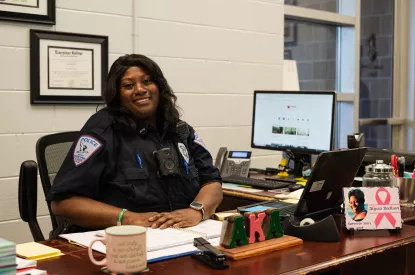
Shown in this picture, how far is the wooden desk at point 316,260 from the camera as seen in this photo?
4.55ft

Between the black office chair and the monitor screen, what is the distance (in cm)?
121

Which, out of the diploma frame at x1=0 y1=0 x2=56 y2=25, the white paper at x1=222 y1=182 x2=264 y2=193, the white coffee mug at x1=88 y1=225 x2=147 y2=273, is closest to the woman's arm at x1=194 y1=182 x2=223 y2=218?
the white paper at x1=222 y1=182 x2=264 y2=193

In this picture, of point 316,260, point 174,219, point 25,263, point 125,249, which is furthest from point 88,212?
point 316,260

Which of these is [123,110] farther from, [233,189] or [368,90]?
[368,90]

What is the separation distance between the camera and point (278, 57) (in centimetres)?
401

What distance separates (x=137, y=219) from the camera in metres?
1.91

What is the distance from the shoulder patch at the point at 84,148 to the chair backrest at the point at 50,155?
30 centimetres

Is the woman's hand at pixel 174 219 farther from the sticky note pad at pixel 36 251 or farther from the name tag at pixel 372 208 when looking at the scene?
the name tag at pixel 372 208

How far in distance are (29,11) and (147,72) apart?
0.83 meters

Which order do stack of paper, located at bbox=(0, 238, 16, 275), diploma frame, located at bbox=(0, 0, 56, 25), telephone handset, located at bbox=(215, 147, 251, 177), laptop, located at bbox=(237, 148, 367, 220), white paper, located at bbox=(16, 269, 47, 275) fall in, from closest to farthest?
stack of paper, located at bbox=(0, 238, 16, 275)
white paper, located at bbox=(16, 269, 47, 275)
laptop, located at bbox=(237, 148, 367, 220)
diploma frame, located at bbox=(0, 0, 56, 25)
telephone handset, located at bbox=(215, 147, 251, 177)

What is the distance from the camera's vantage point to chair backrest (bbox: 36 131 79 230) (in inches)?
90.4

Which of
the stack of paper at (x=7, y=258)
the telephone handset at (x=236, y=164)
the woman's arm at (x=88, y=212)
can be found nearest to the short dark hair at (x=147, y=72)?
the woman's arm at (x=88, y=212)

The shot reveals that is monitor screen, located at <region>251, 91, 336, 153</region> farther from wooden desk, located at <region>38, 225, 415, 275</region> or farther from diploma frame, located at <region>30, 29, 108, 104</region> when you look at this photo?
wooden desk, located at <region>38, 225, 415, 275</region>

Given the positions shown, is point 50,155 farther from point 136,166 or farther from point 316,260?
point 316,260
